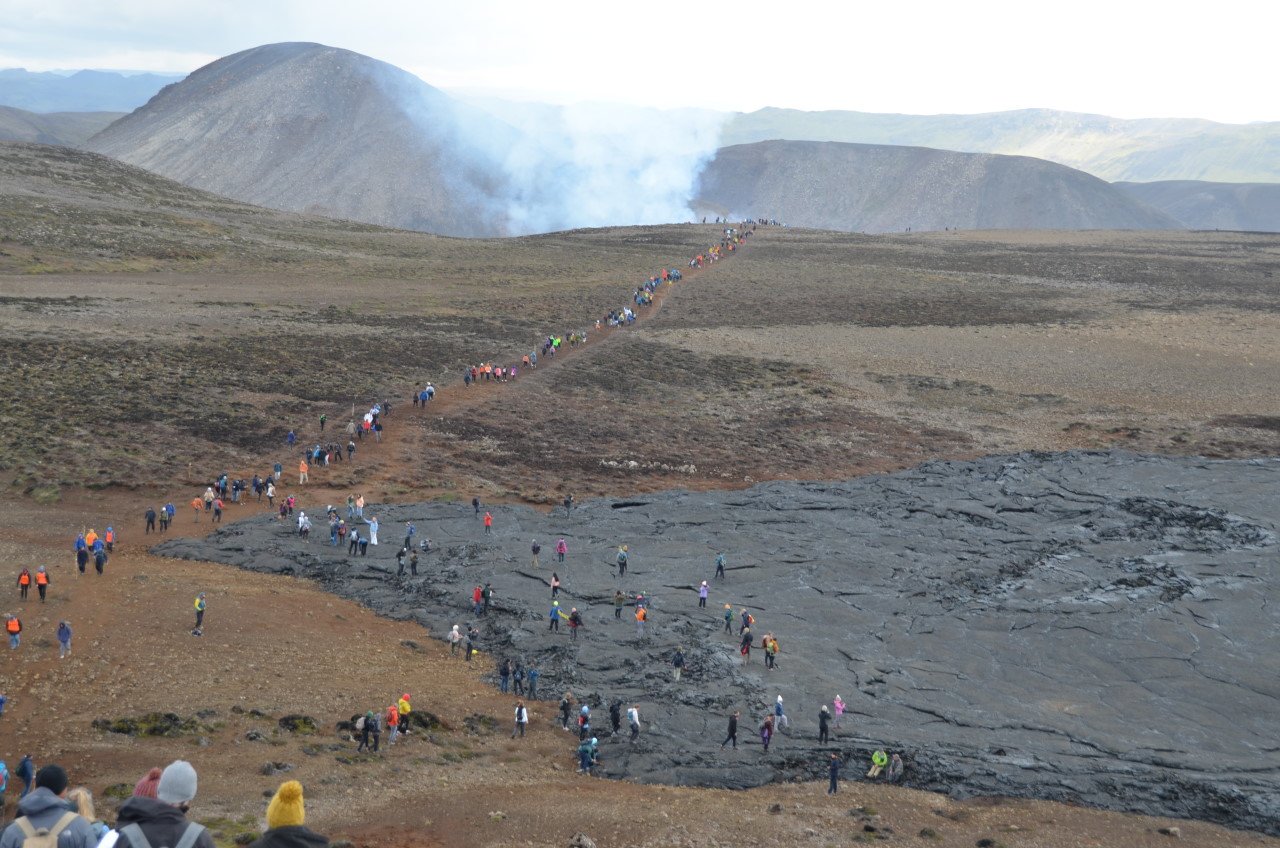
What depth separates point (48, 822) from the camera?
293 inches

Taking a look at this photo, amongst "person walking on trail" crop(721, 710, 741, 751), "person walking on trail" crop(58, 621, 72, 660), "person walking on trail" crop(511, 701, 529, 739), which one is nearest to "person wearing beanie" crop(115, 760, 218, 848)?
"person walking on trail" crop(511, 701, 529, 739)

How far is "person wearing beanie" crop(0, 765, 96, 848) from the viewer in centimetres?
734

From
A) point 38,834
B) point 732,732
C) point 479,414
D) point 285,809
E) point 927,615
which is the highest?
point 285,809

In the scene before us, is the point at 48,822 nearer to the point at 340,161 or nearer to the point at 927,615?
the point at 927,615

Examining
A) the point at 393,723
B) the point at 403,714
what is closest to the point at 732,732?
the point at 403,714

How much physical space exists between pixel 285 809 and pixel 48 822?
2007 millimetres

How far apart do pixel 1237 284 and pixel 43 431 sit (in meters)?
94.5

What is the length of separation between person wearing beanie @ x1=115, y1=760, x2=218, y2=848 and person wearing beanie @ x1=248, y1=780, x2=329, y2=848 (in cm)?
40

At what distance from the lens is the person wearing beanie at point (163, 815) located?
6801 mm

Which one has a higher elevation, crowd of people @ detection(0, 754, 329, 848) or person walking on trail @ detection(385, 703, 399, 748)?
crowd of people @ detection(0, 754, 329, 848)

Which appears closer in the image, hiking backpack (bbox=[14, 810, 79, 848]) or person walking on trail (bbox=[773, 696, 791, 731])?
hiking backpack (bbox=[14, 810, 79, 848])

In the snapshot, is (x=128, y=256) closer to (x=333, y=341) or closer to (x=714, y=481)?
(x=333, y=341)

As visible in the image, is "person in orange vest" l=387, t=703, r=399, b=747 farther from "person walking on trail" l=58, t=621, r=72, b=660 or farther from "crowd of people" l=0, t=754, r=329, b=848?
"crowd of people" l=0, t=754, r=329, b=848

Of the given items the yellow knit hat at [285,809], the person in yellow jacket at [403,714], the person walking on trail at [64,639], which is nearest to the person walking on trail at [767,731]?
the person in yellow jacket at [403,714]
